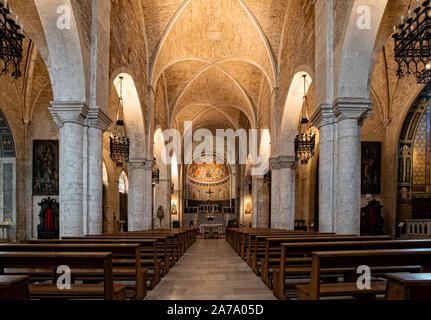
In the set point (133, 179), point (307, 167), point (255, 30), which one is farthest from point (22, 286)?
point (307, 167)

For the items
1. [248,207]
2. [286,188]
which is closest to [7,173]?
[286,188]

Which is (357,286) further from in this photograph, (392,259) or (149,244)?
(149,244)

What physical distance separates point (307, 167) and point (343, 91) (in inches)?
482

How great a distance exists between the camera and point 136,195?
1434cm

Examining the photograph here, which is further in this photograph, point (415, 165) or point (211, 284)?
point (415, 165)

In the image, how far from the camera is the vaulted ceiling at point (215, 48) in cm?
1391

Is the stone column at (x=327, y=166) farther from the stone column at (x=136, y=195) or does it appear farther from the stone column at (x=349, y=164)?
the stone column at (x=136, y=195)

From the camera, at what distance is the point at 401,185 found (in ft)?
46.0

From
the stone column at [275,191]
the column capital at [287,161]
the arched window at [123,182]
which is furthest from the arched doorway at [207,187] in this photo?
the column capital at [287,161]

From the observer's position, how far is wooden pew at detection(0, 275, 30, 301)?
74.2 inches

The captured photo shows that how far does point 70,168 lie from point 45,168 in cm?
866

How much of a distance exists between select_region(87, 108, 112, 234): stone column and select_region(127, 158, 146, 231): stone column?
634 cm

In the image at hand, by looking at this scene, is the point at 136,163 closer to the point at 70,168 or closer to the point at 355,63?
the point at 70,168

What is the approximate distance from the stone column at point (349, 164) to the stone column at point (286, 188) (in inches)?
252
